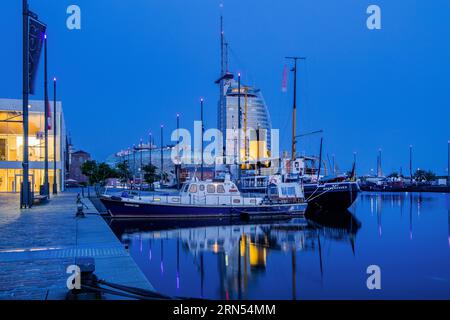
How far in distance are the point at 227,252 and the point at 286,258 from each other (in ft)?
9.00

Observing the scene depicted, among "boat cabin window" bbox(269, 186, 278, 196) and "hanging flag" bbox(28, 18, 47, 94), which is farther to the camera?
"boat cabin window" bbox(269, 186, 278, 196)

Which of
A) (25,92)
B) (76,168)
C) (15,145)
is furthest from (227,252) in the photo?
(76,168)

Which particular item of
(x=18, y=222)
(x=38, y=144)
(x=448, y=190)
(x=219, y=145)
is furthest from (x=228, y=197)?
(x=219, y=145)

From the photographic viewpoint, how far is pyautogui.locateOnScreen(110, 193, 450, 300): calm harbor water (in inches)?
505

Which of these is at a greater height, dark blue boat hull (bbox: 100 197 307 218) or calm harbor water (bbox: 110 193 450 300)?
dark blue boat hull (bbox: 100 197 307 218)

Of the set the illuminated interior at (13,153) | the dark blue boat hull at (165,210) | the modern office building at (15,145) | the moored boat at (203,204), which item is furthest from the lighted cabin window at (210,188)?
the illuminated interior at (13,153)

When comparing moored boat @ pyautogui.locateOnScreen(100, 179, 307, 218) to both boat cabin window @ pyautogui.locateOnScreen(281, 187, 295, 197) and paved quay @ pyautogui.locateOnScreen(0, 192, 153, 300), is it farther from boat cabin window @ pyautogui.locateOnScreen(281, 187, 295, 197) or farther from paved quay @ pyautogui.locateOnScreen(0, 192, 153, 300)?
paved quay @ pyautogui.locateOnScreen(0, 192, 153, 300)

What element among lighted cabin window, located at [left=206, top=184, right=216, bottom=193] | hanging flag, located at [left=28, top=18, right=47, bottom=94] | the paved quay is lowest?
the paved quay

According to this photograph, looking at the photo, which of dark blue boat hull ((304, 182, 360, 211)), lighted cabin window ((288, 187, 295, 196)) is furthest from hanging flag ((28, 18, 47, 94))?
dark blue boat hull ((304, 182, 360, 211))

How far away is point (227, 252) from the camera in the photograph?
763 inches

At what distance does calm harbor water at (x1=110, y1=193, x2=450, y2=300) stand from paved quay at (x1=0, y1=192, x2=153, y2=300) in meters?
2.10

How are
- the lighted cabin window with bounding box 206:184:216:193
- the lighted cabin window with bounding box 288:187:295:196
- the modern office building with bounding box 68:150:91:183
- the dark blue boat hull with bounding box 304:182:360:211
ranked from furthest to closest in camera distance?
the modern office building with bounding box 68:150:91:183
the dark blue boat hull with bounding box 304:182:360:211
the lighted cabin window with bounding box 288:187:295:196
the lighted cabin window with bounding box 206:184:216:193
